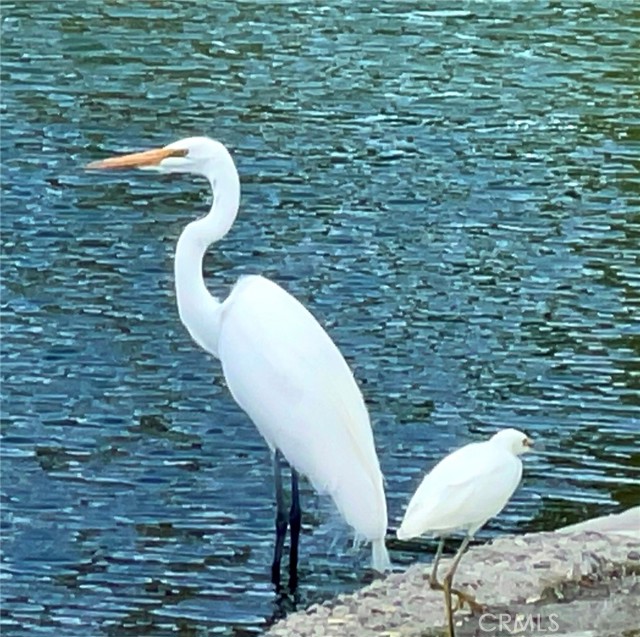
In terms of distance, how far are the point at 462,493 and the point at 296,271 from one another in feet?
23.6

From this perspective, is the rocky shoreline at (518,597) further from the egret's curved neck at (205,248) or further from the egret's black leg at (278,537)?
the egret's curved neck at (205,248)

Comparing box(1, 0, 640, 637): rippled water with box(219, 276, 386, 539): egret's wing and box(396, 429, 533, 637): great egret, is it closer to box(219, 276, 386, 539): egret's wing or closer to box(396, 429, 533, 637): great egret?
box(219, 276, 386, 539): egret's wing

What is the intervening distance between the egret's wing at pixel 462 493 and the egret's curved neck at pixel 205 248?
2.08 m

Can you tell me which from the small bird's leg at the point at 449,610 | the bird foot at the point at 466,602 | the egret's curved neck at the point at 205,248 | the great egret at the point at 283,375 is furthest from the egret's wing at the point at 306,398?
the small bird's leg at the point at 449,610

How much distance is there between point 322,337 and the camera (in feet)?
24.5

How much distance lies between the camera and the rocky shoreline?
6418mm

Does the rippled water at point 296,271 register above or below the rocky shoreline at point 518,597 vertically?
below

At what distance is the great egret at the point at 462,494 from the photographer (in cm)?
592

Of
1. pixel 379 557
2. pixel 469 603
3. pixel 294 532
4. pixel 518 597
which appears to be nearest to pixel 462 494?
pixel 469 603

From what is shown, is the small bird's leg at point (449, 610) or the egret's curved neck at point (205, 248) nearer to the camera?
the small bird's leg at point (449, 610)

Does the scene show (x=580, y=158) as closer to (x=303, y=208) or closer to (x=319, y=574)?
(x=303, y=208)

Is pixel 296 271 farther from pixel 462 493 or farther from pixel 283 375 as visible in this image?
pixel 462 493

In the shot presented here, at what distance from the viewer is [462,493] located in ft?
19.5

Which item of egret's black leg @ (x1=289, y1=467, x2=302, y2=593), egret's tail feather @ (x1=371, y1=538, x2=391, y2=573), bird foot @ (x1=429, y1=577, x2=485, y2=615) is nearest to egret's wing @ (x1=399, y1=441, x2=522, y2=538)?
bird foot @ (x1=429, y1=577, x2=485, y2=615)
